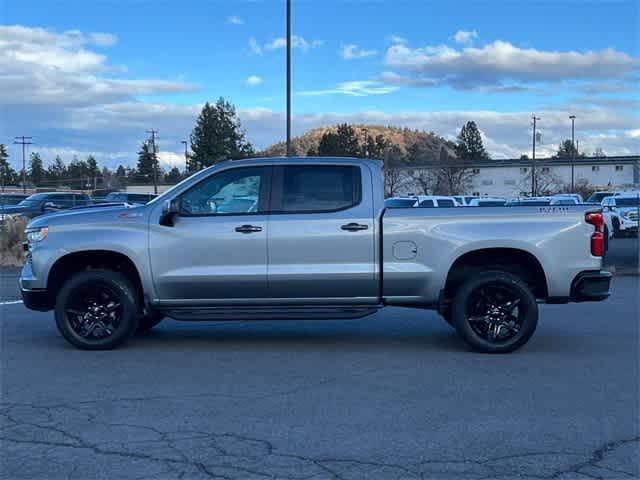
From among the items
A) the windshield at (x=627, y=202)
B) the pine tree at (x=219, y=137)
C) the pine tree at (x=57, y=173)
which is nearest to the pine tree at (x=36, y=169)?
the pine tree at (x=57, y=173)

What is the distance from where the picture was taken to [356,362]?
25.7 feet

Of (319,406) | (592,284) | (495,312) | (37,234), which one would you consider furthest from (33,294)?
(592,284)

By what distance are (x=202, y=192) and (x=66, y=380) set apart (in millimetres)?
2459

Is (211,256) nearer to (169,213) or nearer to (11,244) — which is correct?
(169,213)

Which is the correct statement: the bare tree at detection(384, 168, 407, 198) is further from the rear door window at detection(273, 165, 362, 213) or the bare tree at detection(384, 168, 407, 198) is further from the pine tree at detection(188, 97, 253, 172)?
the rear door window at detection(273, 165, 362, 213)

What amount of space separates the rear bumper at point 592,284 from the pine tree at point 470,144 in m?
83.2

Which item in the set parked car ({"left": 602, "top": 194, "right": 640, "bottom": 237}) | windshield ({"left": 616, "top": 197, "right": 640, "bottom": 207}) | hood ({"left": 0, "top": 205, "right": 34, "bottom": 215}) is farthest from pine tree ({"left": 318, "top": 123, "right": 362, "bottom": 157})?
parked car ({"left": 602, "top": 194, "right": 640, "bottom": 237})

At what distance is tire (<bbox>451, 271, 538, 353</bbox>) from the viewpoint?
26.6 ft

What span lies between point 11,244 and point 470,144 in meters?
75.1

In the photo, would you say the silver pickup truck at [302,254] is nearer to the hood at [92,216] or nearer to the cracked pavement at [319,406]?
the hood at [92,216]

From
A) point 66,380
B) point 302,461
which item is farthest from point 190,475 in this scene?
point 66,380

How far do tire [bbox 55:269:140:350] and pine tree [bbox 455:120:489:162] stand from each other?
8402cm

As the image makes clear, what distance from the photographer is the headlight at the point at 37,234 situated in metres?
8.41

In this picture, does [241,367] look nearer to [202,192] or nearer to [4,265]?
[202,192]
